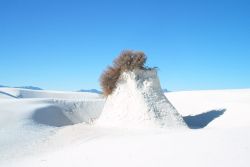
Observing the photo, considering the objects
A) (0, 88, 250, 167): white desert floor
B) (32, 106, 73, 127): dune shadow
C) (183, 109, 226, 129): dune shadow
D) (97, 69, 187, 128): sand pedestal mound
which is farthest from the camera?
(32, 106, 73, 127): dune shadow

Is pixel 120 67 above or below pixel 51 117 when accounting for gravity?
above

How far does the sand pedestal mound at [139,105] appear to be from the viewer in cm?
1795

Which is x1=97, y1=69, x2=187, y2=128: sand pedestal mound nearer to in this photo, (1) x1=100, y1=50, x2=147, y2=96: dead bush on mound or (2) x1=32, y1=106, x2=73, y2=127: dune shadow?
(1) x1=100, y1=50, x2=147, y2=96: dead bush on mound

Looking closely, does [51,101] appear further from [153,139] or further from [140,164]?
[140,164]

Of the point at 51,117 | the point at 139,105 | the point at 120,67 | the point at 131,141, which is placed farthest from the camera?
the point at 51,117

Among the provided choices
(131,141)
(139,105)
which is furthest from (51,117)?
(131,141)

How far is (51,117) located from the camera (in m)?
25.9

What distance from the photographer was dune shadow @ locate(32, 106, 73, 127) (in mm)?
24038

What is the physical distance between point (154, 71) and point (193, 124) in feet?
12.6

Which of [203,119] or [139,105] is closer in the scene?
[139,105]

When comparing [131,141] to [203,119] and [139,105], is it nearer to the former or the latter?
[139,105]

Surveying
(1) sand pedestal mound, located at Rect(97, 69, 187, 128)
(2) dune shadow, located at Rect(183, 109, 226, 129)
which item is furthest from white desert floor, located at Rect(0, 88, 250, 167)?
(1) sand pedestal mound, located at Rect(97, 69, 187, 128)

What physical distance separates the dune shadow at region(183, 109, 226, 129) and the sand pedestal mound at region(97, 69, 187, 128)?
6.53 ft

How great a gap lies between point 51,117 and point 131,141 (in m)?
15.5
